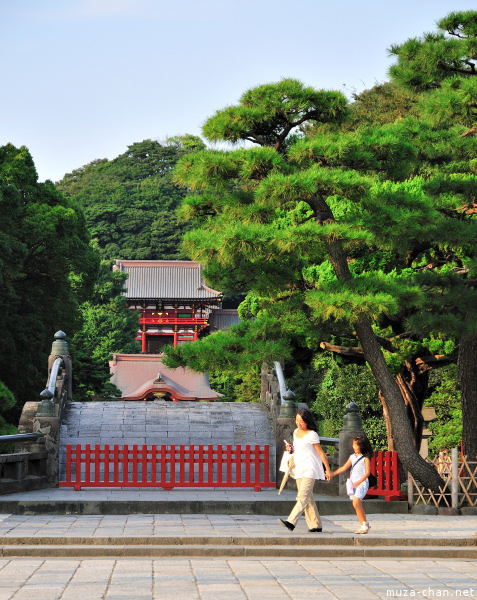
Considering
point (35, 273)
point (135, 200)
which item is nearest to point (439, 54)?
point (35, 273)

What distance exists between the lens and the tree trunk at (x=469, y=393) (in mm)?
15258

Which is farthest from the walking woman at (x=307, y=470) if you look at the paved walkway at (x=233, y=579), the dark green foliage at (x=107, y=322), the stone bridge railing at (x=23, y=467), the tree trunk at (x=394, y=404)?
the dark green foliage at (x=107, y=322)

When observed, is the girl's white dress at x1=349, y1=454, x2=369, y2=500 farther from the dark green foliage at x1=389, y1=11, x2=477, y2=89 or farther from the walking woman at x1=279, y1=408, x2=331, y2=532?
the dark green foliage at x1=389, y1=11, x2=477, y2=89

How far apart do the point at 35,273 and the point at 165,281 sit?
3114 cm

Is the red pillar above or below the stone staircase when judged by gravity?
above

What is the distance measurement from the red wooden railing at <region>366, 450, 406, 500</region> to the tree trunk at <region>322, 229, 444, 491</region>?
25 centimetres

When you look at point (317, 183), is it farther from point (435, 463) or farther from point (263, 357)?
point (435, 463)

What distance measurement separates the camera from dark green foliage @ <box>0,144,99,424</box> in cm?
2756

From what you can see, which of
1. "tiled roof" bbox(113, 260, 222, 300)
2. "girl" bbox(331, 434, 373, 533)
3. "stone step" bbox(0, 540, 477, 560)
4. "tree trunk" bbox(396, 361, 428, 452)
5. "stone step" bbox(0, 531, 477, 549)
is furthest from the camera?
"tiled roof" bbox(113, 260, 222, 300)

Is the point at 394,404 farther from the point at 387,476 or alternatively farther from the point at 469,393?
the point at 469,393

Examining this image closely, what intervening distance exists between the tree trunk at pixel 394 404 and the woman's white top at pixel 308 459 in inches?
128

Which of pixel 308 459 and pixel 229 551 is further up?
pixel 308 459

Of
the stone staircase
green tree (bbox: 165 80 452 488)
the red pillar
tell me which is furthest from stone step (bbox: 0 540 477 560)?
the red pillar

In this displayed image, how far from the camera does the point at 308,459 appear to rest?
10.3 m
